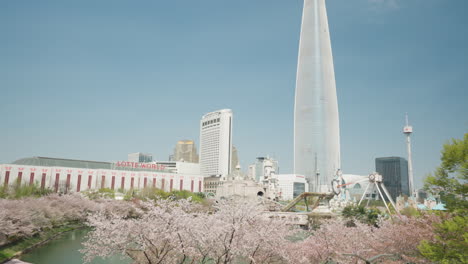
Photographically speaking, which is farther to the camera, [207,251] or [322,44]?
[322,44]

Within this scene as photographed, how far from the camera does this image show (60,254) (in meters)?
40.4

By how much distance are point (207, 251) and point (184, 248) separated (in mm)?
1635

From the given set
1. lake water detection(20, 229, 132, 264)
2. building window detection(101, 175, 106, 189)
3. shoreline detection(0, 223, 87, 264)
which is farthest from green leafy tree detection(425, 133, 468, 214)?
building window detection(101, 175, 106, 189)

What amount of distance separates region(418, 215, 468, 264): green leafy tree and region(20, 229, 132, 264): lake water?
29.3m

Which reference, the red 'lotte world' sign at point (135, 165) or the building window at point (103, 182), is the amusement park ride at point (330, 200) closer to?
the red 'lotte world' sign at point (135, 165)

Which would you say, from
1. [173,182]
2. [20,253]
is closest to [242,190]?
[173,182]

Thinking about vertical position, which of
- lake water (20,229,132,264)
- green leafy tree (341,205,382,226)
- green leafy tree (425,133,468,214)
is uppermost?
green leafy tree (425,133,468,214)

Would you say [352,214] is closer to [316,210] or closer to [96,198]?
[316,210]

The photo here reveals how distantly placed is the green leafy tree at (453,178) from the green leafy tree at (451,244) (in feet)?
3.27

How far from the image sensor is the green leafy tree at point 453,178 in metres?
18.2

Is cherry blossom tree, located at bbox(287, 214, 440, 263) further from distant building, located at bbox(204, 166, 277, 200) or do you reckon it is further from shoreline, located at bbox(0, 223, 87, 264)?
distant building, located at bbox(204, 166, 277, 200)

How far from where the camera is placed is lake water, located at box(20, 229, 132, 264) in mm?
36188

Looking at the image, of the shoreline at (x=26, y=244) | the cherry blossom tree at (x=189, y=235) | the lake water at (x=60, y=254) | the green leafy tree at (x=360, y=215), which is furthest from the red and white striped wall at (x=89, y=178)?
the cherry blossom tree at (x=189, y=235)

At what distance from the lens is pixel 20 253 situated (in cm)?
3794
